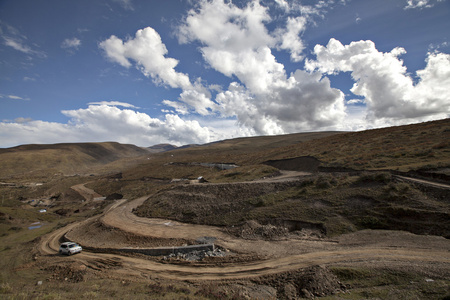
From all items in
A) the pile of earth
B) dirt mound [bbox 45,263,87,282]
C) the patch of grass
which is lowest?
dirt mound [bbox 45,263,87,282]

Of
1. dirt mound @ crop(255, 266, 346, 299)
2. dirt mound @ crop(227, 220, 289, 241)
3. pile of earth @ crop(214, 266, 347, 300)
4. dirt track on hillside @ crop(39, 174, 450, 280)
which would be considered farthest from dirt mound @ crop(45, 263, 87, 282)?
dirt mound @ crop(255, 266, 346, 299)

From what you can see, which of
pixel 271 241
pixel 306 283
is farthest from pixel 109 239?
pixel 306 283

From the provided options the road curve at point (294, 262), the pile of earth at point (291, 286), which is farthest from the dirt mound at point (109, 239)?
the pile of earth at point (291, 286)

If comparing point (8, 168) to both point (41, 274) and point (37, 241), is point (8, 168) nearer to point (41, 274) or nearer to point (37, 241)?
point (37, 241)

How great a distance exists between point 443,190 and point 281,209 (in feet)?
47.9

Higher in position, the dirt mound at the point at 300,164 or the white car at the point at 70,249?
the dirt mound at the point at 300,164

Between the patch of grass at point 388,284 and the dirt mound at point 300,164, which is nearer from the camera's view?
the patch of grass at point 388,284

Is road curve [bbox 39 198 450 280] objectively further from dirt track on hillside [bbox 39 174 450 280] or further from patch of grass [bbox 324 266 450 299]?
patch of grass [bbox 324 266 450 299]

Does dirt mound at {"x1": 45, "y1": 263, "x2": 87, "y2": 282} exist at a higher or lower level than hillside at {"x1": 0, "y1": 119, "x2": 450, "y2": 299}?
lower

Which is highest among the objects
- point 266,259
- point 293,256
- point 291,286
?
point 293,256

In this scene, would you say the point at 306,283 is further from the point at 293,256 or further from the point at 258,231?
the point at 258,231

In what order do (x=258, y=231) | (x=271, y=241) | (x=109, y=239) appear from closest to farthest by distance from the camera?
1. (x=271, y=241)
2. (x=258, y=231)
3. (x=109, y=239)

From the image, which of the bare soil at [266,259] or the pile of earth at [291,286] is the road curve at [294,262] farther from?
the pile of earth at [291,286]

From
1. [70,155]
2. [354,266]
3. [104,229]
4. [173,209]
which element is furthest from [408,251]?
[70,155]
